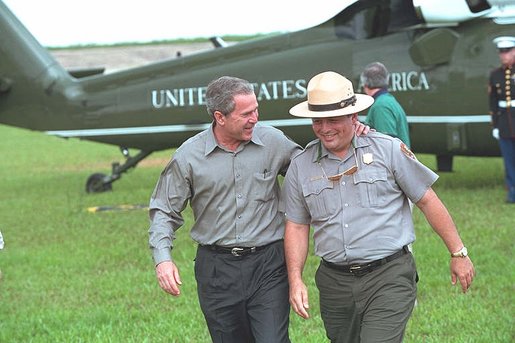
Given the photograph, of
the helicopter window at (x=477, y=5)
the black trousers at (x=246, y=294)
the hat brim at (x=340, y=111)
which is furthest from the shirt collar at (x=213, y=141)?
the helicopter window at (x=477, y=5)

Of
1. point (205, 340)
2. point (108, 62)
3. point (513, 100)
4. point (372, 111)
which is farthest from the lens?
point (108, 62)

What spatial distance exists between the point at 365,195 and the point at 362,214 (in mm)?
84

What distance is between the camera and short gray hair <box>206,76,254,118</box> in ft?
15.5

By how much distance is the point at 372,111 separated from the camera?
7215mm

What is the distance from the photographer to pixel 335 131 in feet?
14.8

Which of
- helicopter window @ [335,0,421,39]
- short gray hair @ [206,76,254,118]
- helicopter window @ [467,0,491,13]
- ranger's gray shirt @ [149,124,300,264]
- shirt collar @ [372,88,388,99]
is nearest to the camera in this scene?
short gray hair @ [206,76,254,118]

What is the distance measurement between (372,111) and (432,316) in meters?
1.47

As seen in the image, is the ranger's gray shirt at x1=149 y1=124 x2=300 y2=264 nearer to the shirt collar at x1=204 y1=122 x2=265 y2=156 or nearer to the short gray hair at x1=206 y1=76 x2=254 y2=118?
the shirt collar at x1=204 y1=122 x2=265 y2=156

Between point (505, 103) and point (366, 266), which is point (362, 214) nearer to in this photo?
point (366, 266)

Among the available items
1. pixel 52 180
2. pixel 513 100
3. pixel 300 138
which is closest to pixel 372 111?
pixel 513 100

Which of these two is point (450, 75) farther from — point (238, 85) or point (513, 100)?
point (238, 85)

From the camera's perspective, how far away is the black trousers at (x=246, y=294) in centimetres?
478

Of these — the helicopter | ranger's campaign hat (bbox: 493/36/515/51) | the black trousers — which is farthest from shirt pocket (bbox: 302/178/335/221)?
the helicopter

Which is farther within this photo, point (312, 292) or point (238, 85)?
point (312, 292)
